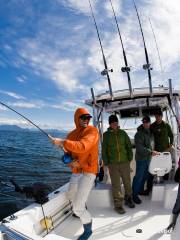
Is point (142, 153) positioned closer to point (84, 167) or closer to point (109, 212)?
point (109, 212)

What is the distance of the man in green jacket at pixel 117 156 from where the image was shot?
214 inches

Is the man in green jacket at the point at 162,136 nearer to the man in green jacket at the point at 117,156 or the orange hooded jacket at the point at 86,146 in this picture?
the man in green jacket at the point at 117,156

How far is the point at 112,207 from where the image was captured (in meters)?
5.61

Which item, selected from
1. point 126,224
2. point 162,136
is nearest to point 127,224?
point 126,224

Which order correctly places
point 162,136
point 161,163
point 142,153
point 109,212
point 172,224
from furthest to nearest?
1. point 162,136
2. point 142,153
3. point 161,163
4. point 109,212
5. point 172,224

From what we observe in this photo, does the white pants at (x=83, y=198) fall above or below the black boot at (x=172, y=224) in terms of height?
above

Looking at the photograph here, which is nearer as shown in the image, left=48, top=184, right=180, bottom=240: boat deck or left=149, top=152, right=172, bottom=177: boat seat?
left=48, top=184, right=180, bottom=240: boat deck

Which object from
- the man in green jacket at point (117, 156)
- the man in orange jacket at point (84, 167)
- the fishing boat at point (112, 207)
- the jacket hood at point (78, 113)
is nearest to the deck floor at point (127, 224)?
the fishing boat at point (112, 207)

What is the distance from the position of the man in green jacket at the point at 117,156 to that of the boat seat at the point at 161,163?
511 millimetres

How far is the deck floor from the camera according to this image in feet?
14.2

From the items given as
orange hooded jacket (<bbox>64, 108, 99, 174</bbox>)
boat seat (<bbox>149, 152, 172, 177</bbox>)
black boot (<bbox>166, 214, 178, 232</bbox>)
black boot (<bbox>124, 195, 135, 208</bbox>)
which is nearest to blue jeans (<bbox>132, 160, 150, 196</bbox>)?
boat seat (<bbox>149, 152, 172, 177</bbox>)

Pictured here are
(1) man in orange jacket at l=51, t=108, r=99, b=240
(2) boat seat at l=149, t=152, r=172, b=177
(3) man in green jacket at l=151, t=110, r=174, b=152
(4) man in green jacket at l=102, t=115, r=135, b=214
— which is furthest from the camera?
(3) man in green jacket at l=151, t=110, r=174, b=152

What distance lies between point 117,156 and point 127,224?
4.05ft

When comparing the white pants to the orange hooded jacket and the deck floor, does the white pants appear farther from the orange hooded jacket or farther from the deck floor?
the deck floor
